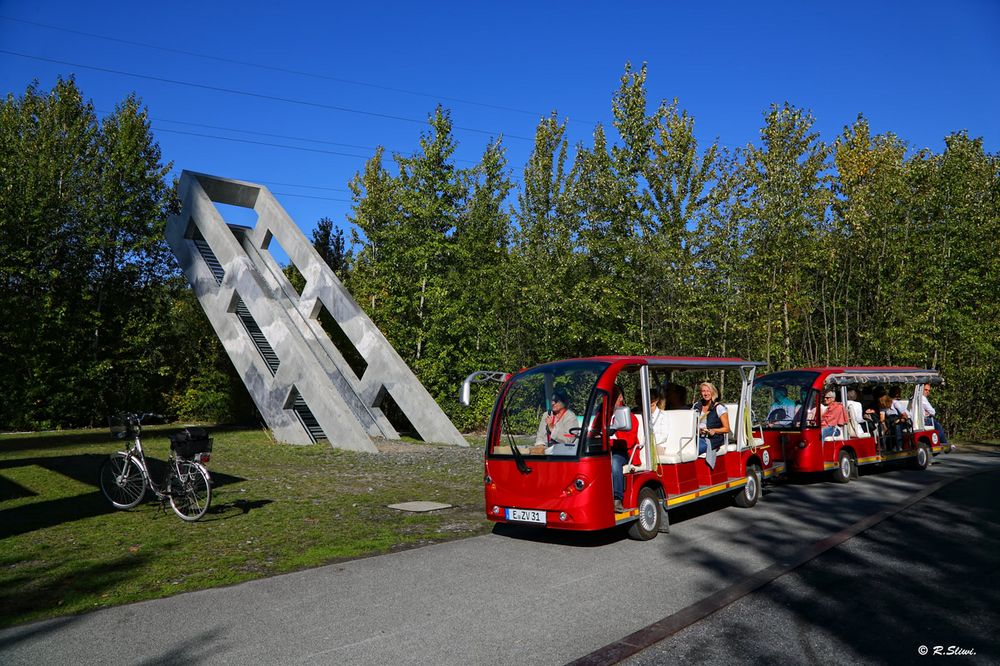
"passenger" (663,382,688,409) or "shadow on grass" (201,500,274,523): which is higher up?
"passenger" (663,382,688,409)

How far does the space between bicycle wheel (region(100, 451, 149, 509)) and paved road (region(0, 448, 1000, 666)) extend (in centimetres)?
478

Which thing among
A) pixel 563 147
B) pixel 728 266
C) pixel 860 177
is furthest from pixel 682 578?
pixel 860 177

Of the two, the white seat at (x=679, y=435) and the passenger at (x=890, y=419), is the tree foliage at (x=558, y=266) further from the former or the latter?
the white seat at (x=679, y=435)

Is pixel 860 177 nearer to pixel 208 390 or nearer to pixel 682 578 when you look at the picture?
pixel 208 390

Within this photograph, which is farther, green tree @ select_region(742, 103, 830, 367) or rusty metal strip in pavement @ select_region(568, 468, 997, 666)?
green tree @ select_region(742, 103, 830, 367)

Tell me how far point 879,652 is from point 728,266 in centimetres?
1630

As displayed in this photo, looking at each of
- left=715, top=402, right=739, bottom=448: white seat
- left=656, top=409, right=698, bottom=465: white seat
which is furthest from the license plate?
left=715, top=402, right=739, bottom=448: white seat

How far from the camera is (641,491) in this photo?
854 centimetres

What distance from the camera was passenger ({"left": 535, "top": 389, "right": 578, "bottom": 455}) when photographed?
8180 millimetres

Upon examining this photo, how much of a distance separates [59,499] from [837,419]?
13636 mm

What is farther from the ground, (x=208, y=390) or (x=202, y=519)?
(x=208, y=390)

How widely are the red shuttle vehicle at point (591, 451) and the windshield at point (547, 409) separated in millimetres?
12

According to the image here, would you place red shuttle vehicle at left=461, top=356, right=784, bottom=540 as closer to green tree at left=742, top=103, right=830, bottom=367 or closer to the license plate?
the license plate

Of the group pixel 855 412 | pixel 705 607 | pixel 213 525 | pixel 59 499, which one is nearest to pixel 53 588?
pixel 213 525
